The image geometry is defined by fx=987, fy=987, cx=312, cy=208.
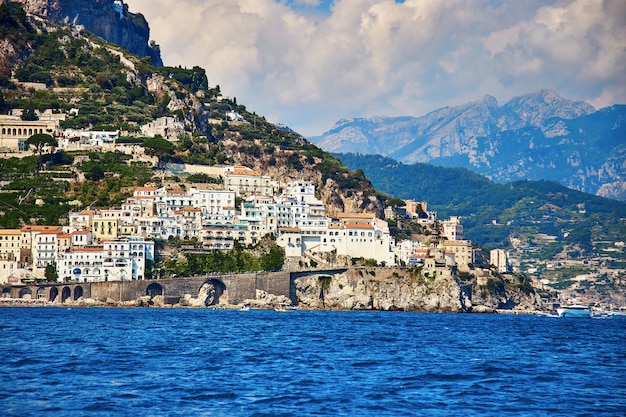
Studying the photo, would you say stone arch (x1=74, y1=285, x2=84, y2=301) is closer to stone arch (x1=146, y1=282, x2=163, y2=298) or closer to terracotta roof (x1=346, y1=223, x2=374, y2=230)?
stone arch (x1=146, y1=282, x2=163, y2=298)

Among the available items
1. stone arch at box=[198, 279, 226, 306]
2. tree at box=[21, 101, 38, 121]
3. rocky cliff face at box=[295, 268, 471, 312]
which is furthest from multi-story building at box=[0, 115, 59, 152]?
rocky cliff face at box=[295, 268, 471, 312]

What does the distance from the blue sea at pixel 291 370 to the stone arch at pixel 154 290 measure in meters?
18.4

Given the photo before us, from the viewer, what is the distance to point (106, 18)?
565 feet

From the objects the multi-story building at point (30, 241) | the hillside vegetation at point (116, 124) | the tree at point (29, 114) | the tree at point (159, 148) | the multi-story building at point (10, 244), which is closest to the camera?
the multi-story building at point (10, 244)

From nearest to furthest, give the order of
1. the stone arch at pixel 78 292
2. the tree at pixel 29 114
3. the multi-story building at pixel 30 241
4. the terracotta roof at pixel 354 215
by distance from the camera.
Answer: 1. the stone arch at pixel 78 292
2. the multi-story building at pixel 30 241
3. the terracotta roof at pixel 354 215
4. the tree at pixel 29 114

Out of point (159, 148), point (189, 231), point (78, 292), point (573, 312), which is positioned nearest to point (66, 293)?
point (78, 292)

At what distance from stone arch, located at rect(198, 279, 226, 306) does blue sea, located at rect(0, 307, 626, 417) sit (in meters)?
20.7

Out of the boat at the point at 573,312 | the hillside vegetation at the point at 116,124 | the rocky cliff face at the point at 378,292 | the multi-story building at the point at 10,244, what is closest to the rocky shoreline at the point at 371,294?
the rocky cliff face at the point at 378,292

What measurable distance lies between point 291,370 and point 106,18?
Result: 138294mm

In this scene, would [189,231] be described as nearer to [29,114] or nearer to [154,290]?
[154,290]

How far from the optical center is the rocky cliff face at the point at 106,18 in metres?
161

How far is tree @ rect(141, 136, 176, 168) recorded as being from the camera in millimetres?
117625

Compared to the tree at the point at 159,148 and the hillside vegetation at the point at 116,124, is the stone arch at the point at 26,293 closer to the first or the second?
the hillside vegetation at the point at 116,124

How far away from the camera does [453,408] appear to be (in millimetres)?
35719
